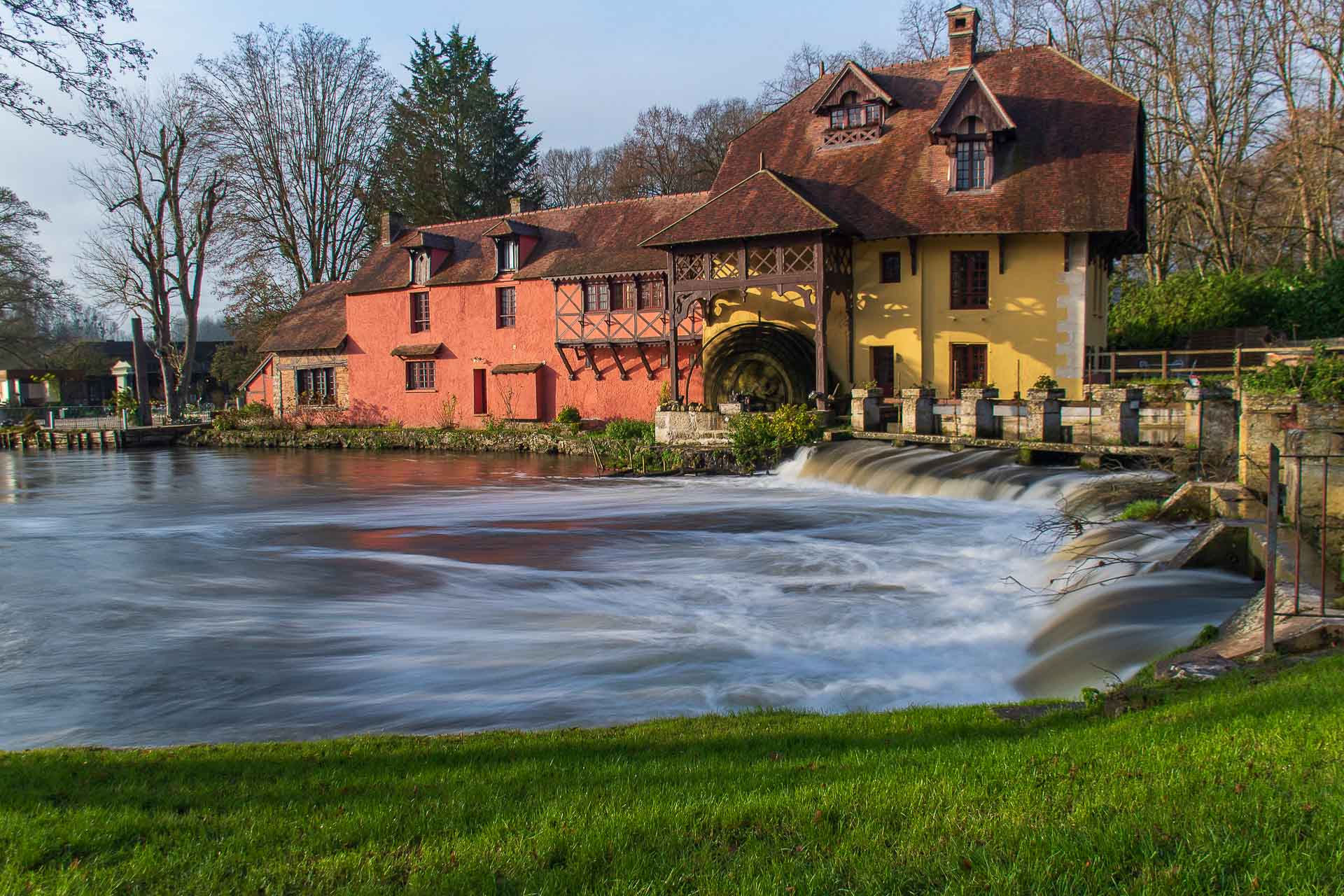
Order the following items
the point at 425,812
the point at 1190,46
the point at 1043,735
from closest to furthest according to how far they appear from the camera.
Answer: the point at 425,812 → the point at 1043,735 → the point at 1190,46

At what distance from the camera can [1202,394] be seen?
1395 centimetres

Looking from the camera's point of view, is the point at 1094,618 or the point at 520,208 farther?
the point at 520,208

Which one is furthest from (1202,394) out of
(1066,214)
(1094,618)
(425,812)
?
(425,812)

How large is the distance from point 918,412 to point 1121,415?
4402 mm

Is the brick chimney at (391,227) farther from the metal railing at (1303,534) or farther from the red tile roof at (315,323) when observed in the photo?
the metal railing at (1303,534)

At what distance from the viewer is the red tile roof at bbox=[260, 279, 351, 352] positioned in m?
37.3

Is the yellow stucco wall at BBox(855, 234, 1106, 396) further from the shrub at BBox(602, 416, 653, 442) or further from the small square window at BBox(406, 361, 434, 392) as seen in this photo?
the small square window at BBox(406, 361, 434, 392)

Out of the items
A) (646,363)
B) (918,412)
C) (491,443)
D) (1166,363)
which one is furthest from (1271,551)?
(491,443)

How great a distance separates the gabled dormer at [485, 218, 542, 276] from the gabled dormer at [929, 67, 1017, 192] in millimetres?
13975

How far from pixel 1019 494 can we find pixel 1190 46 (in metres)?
22.8

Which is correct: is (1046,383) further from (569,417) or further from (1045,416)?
(569,417)

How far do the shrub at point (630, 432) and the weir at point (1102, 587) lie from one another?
10.5m

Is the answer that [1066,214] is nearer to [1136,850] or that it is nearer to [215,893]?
[1136,850]

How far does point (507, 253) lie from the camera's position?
32219 millimetres
